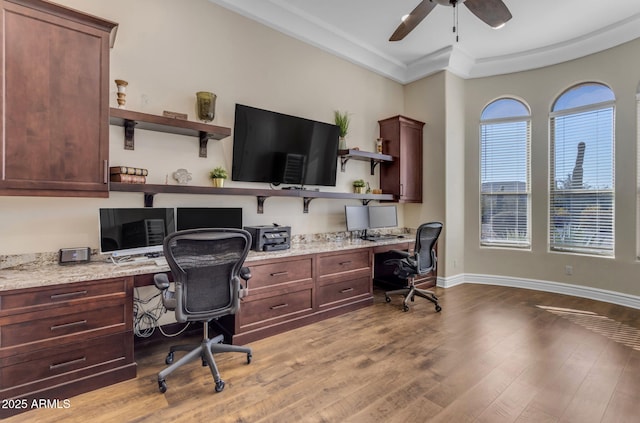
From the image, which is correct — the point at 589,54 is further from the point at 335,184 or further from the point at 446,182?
the point at 335,184

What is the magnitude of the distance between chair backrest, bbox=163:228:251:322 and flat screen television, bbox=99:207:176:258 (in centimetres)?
68

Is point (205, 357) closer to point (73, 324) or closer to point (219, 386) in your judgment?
point (219, 386)

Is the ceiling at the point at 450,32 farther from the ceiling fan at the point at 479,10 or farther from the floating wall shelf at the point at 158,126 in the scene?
the floating wall shelf at the point at 158,126

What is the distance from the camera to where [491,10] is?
8.39 ft

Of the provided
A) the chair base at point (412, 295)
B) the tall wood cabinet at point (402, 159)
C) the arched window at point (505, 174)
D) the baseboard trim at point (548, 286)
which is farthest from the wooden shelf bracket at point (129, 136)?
the arched window at point (505, 174)

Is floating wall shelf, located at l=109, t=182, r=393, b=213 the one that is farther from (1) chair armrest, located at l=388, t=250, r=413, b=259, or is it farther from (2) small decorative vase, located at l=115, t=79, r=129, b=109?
(1) chair armrest, located at l=388, t=250, r=413, b=259

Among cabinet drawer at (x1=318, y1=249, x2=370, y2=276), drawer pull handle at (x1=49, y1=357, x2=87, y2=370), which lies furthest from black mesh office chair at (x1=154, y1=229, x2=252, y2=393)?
cabinet drawer at (x1=318, y1=249, x2=370, y2=276)

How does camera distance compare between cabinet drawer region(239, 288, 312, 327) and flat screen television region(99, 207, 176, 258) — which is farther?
cabinet drawer region(239, 288, 312, 327)

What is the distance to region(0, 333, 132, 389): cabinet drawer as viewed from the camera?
5.89ft

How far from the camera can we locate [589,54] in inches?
161

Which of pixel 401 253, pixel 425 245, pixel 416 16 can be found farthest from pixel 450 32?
pixel 401 253

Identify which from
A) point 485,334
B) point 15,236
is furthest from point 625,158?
point 15,236

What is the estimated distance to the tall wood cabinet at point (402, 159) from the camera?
4605mm

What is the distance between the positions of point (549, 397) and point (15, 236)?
3.75 metres
